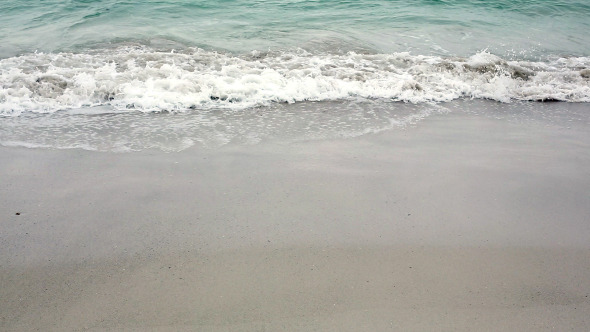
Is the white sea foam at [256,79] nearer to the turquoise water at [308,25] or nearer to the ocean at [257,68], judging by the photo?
the ocean at [257,68]

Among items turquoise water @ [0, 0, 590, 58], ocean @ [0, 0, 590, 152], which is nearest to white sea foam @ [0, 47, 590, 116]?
ocean @ [0, 0, 590, 152]

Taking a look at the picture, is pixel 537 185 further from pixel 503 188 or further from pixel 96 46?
pixel 96 46

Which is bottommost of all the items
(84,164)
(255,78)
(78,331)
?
(78,331)

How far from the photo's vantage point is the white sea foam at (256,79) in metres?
5.21

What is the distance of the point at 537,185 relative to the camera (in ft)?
11.2

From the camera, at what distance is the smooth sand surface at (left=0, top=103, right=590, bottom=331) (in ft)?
7.27

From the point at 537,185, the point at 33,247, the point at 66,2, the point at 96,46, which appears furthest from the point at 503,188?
the point at 66,2

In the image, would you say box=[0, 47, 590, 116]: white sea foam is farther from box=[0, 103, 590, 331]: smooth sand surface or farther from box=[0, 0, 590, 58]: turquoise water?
box=[0, 103, 590, 331]: smooth sand surface

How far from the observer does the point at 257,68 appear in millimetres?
6383

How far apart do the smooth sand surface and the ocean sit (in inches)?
24.5

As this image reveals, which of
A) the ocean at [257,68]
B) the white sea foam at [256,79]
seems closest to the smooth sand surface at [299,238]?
the ocean at [257,68]

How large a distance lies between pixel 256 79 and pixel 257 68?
2.44 ft

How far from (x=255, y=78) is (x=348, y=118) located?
166 centimetres

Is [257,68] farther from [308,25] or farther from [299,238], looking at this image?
[299,238]
